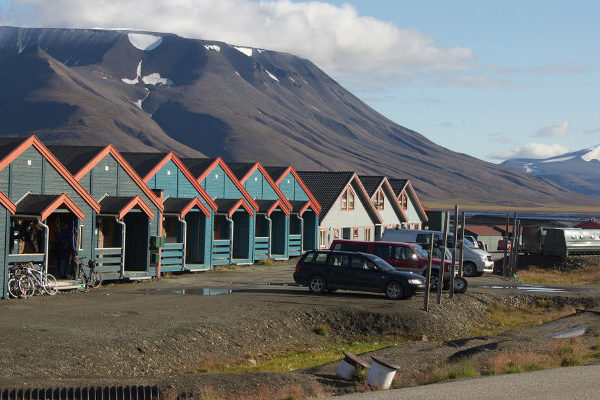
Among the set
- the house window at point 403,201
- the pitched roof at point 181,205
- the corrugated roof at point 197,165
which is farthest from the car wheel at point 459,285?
the house window at point 403,201

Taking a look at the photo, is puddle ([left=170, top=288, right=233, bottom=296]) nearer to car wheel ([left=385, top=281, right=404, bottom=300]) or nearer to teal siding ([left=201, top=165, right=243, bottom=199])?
car wheel ([left=385, top=281, right=404, bottom=300])

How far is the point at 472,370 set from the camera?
858 inches

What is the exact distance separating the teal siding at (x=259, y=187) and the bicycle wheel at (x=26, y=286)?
79.8 ft

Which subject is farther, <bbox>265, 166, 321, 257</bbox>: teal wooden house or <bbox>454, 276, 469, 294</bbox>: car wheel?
<bbox>265, 166, 321, 257</bbox>: teal wooden house

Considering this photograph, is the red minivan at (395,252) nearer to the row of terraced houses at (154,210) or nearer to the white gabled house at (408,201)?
the row of terraced houses at (154,210)

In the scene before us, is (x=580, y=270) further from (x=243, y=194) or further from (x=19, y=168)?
(x=19, y=168)

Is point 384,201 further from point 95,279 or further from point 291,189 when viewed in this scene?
point 95,279

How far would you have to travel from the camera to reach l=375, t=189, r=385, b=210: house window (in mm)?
74562

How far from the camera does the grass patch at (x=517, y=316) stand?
34219 mm

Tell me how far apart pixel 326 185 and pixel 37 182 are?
3592 centimetres

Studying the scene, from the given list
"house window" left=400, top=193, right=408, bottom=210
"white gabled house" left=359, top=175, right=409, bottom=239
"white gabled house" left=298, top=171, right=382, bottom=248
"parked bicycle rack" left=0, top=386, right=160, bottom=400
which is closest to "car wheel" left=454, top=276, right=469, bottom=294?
"parked bicycle rack" left=0, top=386, right=160, bottom=400

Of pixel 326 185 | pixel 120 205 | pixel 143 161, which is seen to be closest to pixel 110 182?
pixel 120 205

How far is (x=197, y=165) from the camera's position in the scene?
5034cm

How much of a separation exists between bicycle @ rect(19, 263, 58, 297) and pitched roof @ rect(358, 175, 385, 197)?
4292 cm
